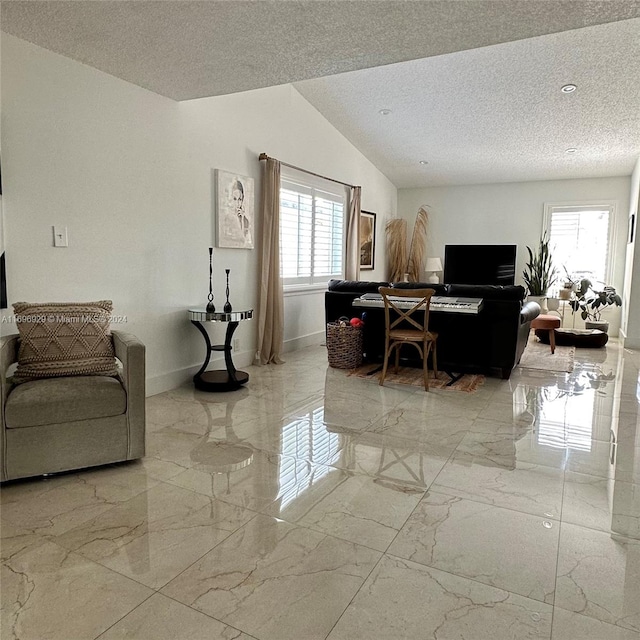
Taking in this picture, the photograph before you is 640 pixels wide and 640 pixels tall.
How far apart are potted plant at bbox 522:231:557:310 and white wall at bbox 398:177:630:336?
0.16 meters

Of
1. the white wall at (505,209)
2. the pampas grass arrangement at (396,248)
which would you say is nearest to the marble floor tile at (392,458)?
the pampas grass arrangement at (396,248)

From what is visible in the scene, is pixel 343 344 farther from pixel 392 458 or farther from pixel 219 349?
pixel 392 458

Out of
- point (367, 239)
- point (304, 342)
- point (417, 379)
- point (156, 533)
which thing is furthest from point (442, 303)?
point (367, 239)

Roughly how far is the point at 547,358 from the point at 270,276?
135 inches

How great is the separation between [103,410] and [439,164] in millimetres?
6560

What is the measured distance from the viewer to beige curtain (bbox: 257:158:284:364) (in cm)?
511

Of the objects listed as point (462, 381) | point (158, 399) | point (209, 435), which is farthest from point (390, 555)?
point (462, 381)

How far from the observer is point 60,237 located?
3232 mm

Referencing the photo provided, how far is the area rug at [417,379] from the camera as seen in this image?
442 cm

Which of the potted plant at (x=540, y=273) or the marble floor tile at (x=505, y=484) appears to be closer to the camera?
the marble floor tile at (x=505, y=484)

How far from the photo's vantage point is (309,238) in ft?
20.4

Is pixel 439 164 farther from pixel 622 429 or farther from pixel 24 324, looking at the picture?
pixel 24 324

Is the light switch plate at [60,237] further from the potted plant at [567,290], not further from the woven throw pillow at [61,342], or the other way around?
the potted plant at [567,290]

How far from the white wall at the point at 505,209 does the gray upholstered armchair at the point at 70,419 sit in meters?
7.12
